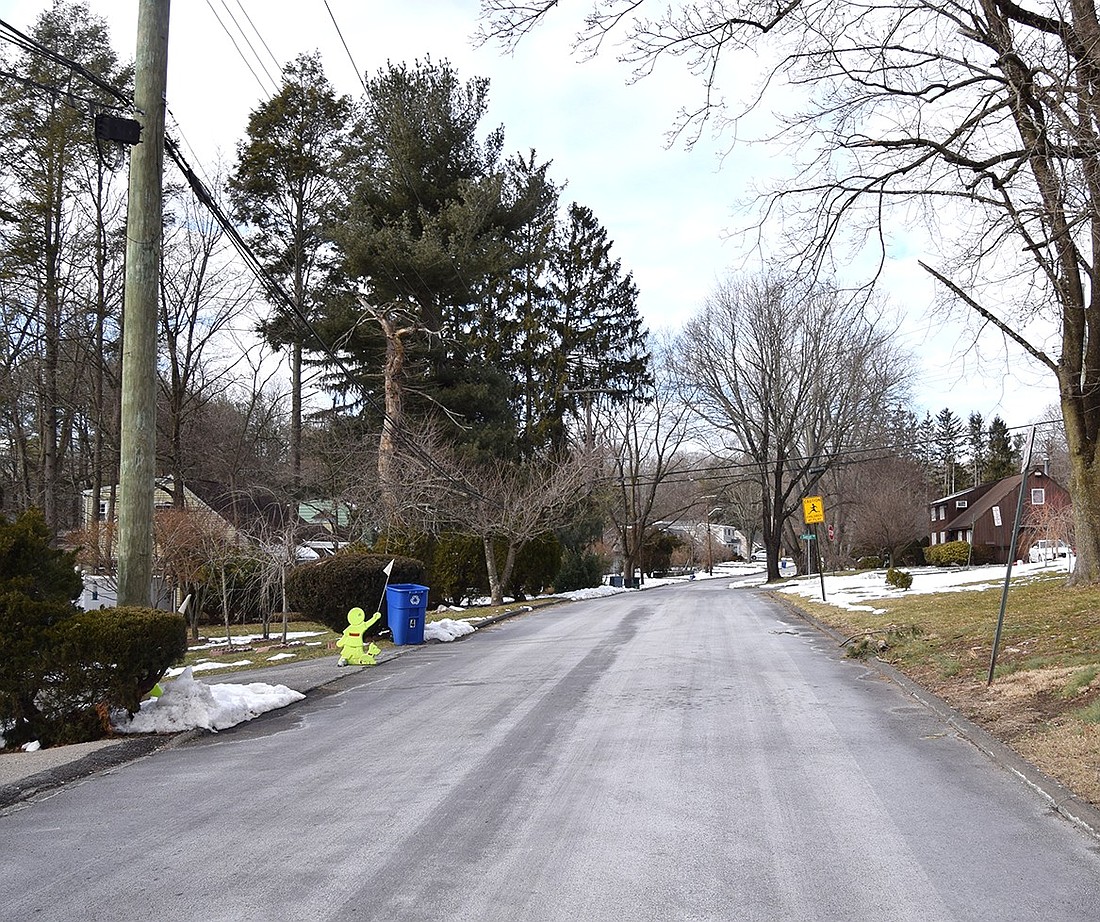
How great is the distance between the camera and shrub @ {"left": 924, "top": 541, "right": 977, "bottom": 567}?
4981cm

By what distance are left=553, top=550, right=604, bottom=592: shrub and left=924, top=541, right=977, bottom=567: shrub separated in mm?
19459

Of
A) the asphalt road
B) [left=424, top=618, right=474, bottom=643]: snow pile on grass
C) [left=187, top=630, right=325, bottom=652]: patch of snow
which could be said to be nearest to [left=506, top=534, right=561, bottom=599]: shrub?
[left=187, top=630, right=325, bottom=652]: patch of snow

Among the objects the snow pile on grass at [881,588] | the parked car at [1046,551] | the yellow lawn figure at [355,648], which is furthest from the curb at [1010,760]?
the parked car at [1046,551]

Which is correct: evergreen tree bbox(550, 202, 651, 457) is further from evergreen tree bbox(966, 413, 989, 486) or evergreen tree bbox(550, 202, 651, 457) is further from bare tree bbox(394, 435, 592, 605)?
evergreen tree bbox(966, 413, 989, 486)

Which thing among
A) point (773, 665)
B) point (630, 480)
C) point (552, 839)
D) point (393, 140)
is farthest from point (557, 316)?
point (552, 839)

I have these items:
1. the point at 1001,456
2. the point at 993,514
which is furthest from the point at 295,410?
the point at 1001,456

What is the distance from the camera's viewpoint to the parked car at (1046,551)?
128ft

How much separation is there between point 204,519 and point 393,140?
14.9 meters

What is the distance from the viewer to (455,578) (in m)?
31.6

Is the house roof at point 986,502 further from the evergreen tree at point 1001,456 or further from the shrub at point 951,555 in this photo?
the evergreen tree at point 1001,456

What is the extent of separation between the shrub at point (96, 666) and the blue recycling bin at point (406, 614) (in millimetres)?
9090

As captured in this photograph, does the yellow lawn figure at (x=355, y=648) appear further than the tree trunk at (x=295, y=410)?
No

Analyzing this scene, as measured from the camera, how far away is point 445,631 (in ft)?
61.7

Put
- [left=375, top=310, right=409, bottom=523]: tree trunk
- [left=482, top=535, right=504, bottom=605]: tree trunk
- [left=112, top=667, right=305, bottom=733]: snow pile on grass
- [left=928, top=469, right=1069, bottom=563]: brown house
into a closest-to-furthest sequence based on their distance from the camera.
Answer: [left=112, top=667, right=305, bottom=733]: snow pile on grass → [left=375, top=310, right=409, bottom=523]: tree trunk → [left=482, top=535, right=504, bottom=605]: tree trunk → [left=928, top=469, right=1069, bottom=563]: brown house
